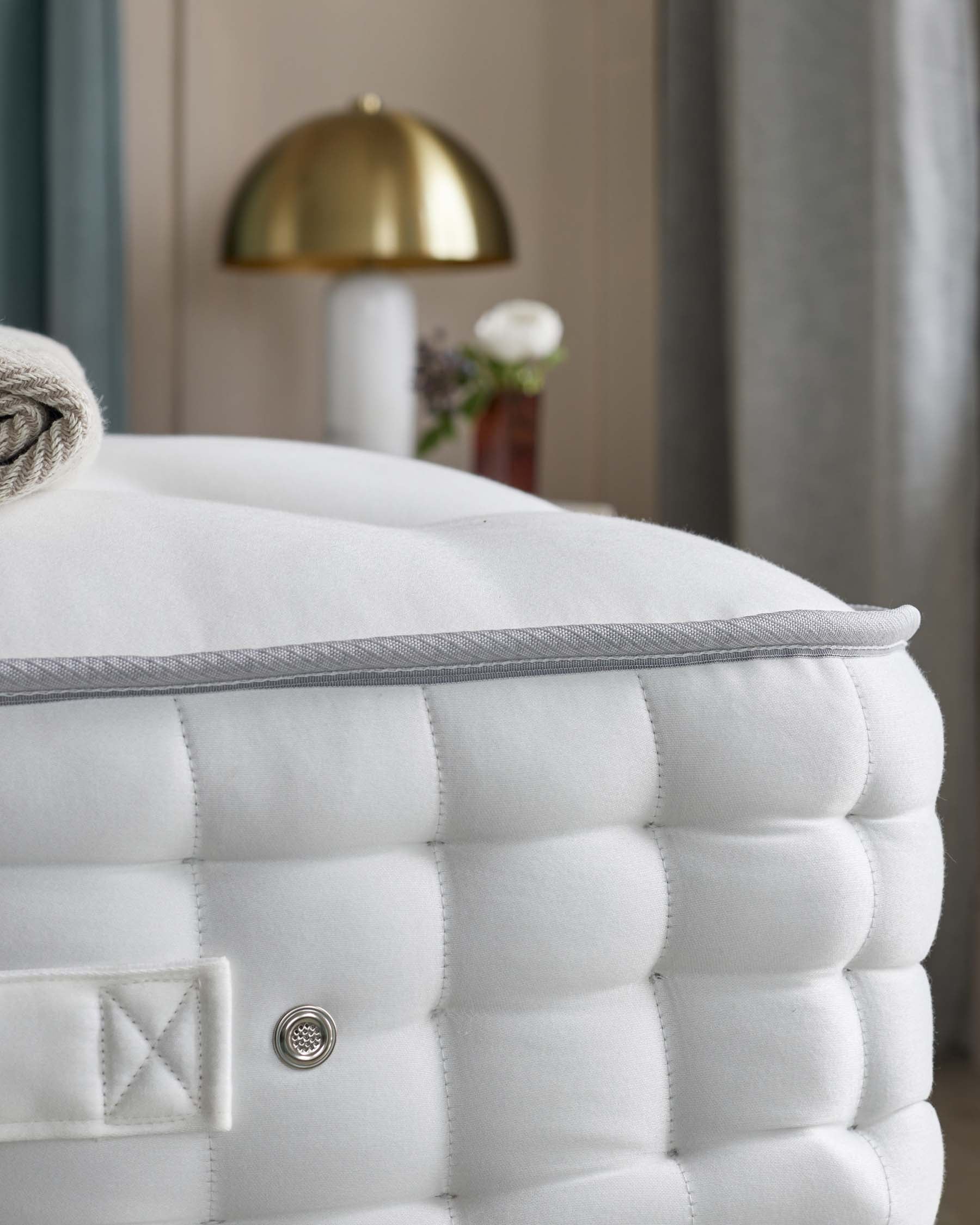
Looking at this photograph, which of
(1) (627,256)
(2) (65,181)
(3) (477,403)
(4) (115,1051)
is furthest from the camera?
(1) (627,256)

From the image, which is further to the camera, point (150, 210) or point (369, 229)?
point (150, 210)

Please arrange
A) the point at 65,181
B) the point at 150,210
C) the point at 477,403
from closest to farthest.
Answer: the point at 477,403 < the point at 65,181 < the point at 150,210

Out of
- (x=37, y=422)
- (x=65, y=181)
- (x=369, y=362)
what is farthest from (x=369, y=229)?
(x=37, y=422)

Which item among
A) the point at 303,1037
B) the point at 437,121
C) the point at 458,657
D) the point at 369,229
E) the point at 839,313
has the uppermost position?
the point at 437,121

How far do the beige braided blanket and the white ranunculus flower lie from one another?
1.23 m

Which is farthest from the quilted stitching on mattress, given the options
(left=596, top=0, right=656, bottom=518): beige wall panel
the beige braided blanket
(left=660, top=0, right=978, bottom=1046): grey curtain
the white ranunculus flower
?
(left=596, top=0, right=656, bottom=518): beige wall panel

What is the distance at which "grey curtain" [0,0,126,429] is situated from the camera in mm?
2008

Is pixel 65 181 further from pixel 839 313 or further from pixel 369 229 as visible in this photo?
pixel 839 313

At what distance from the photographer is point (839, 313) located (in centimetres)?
174

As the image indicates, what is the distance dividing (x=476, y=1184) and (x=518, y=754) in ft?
0.55

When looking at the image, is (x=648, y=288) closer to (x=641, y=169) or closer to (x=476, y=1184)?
(x=641, y=169)

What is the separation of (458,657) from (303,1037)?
0.15 m

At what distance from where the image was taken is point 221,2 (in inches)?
85.3

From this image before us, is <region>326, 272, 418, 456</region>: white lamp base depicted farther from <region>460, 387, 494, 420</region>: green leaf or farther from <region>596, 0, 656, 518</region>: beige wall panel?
<region>596, 0, 656, 518</region>: beige wall panel
